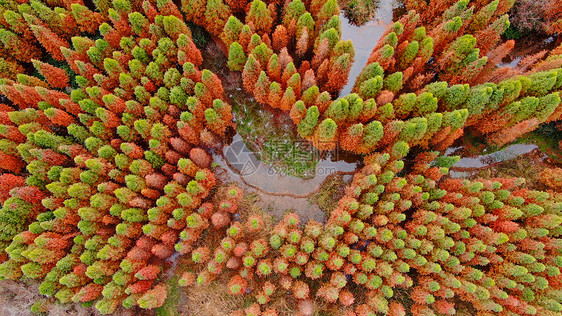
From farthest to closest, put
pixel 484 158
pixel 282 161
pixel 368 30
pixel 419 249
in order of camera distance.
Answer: pixel 368 30
pixel 282 161
pixel 484 158
pixel 419 249

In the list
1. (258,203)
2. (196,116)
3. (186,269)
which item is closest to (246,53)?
(196,116)

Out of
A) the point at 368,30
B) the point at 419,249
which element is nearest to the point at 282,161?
the point at 419,249

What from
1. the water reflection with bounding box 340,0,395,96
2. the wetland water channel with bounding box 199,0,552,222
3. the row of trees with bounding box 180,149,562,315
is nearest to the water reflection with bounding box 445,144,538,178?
the wetland water channel with bounding box 199,0,552,222

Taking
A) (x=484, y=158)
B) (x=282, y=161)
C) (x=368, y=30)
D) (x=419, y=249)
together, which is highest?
(x=368, y=30)

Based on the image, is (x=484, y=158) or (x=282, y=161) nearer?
(x=484, y=158)

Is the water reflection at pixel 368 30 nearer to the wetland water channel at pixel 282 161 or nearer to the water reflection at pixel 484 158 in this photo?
the wetland water channel at pixel 282 161

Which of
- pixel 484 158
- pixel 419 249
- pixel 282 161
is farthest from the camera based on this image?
pixel 282 161

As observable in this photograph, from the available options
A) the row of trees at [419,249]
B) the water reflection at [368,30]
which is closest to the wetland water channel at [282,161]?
the row of trees at [419,249]

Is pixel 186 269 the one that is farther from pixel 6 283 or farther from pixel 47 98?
pixel 47 98

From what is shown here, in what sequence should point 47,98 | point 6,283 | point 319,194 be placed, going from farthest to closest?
point 319,194
point 47,98
point 6,283

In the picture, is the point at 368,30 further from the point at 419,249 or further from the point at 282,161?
the point at 419,249

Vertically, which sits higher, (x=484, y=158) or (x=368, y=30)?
(x=368, y=30)
